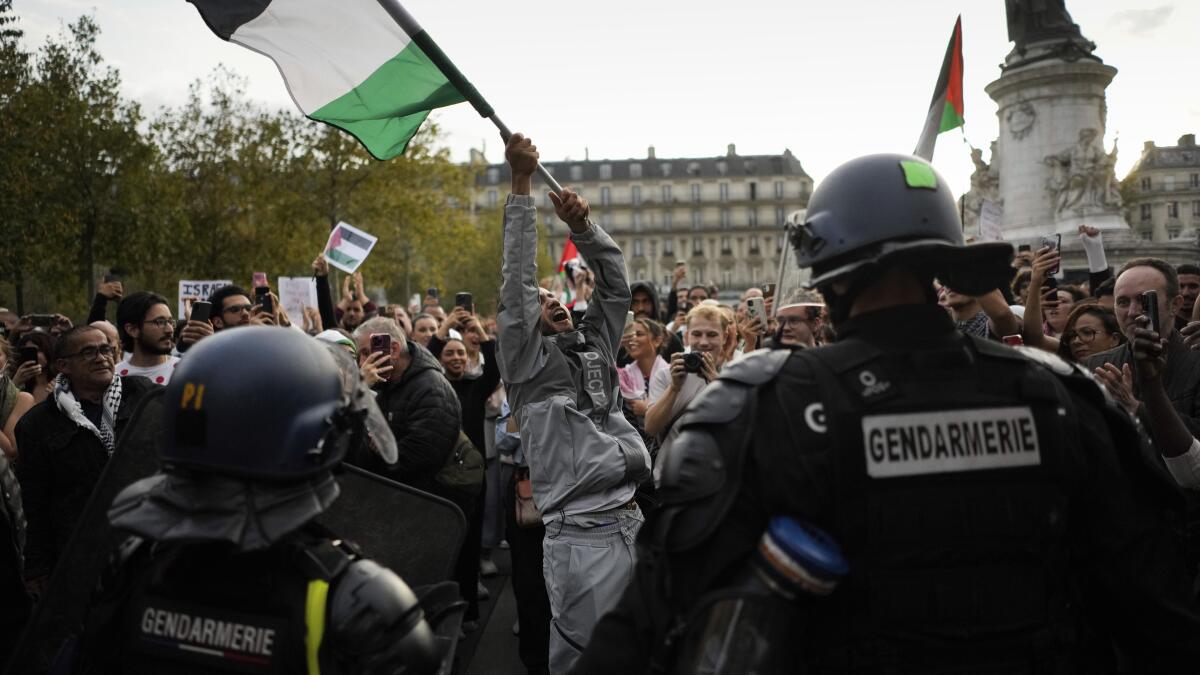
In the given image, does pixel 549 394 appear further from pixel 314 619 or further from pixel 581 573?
pixel 314 619

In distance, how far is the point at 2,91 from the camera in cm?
1320

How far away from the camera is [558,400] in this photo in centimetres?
386

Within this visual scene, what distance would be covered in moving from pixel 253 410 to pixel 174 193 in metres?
24.3

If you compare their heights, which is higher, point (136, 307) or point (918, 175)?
point (918, 175)

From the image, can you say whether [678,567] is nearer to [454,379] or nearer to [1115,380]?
[1115,380]

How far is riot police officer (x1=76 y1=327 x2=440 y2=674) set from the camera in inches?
67.4

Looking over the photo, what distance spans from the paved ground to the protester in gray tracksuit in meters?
1.75

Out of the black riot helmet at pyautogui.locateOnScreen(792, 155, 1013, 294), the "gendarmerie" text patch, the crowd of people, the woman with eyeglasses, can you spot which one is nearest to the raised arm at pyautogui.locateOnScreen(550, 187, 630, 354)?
the crowd of people

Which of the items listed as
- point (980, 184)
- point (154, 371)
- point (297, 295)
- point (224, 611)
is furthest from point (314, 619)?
point (980, 184)

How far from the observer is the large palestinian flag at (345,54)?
3.84m

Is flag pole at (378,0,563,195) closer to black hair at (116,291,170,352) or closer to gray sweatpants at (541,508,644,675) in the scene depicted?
gray sweatpants at (541,508,644,675)

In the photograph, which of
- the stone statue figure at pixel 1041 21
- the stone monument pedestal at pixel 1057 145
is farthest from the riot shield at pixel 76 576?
the stone statue figure at pixel 1041 21

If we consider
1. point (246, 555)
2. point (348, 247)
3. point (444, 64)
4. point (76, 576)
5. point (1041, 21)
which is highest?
point (1041, 21)

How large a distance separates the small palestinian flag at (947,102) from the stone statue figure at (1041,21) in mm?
14595
